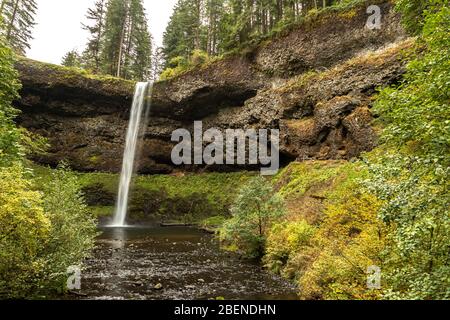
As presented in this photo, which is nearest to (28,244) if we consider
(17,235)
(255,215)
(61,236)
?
(17,235)

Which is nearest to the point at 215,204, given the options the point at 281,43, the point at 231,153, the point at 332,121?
the point at 231,153

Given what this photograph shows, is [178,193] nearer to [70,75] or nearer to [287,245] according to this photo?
[70,75]

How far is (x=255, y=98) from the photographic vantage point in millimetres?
38062

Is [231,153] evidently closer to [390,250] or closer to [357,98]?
[357,98]

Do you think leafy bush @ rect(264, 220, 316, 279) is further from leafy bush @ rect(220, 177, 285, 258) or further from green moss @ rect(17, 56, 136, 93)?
green moss @ rect(17, 56, 136, 93)

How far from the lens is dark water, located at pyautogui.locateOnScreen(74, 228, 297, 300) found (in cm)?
1223

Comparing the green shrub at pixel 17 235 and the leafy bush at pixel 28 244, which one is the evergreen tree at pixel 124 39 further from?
the green shrub at pixel 17 235

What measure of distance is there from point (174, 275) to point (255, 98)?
2662cm

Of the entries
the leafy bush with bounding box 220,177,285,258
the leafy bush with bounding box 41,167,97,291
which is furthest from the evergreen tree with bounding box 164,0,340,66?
the leafy bush with bounding box 41,167,97,291

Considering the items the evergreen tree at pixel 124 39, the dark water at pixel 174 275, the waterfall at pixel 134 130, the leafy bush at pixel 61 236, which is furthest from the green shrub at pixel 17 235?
the evergreen tree at pixel 124 39

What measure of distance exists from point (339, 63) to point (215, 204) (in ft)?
63.7

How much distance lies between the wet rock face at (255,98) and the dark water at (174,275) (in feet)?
47.9

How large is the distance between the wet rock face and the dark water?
14.6m

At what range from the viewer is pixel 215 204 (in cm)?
3853
